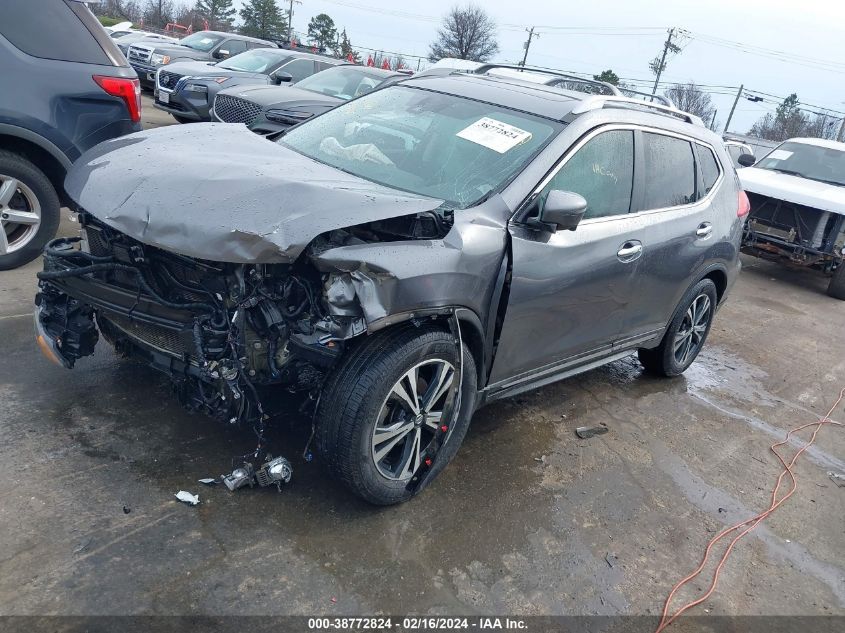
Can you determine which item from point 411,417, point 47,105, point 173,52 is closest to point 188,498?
point 411,417

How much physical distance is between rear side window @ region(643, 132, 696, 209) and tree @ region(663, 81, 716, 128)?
58363mm

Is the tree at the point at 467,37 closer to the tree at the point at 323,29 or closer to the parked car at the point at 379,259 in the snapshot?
the tree at the point at 323,29

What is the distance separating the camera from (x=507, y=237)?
3385 millimetres

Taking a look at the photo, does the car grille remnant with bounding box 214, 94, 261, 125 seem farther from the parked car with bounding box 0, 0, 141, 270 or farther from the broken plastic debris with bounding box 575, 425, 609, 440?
the broken plastic debris with bounding box 575, 425, 609, 440

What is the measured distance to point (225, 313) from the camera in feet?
9.62

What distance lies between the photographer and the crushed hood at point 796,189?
910 centimetres

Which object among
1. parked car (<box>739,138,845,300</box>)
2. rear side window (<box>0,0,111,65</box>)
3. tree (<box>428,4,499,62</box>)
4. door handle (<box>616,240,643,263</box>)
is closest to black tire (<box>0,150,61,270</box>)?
rear side window (<box>0,0,111,65</box>)

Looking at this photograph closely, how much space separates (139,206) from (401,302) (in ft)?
3.83

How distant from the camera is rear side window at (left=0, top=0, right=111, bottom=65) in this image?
4.89m

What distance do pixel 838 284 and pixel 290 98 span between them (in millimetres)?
7625

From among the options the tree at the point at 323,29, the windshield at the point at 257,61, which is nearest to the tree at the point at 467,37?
the tree at the point at 323,29

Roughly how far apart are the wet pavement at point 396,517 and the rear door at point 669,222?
0.74 metres

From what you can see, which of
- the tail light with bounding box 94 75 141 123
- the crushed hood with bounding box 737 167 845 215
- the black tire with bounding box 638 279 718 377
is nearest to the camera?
the black tire with bounding box 638 279 718 377

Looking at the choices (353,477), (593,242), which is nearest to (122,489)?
(353,477)
